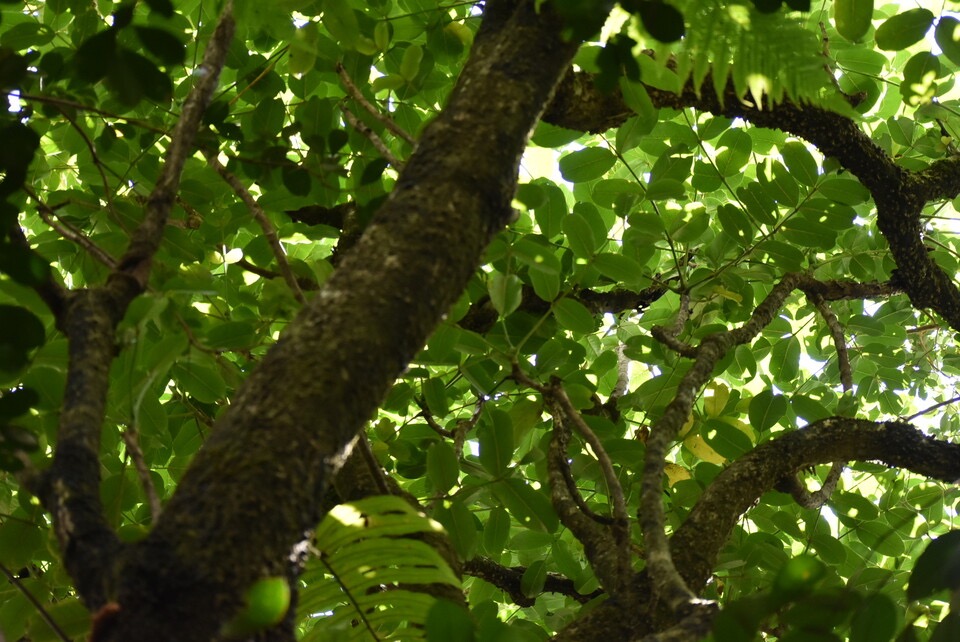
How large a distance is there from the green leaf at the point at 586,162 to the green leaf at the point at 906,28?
2.50 feet

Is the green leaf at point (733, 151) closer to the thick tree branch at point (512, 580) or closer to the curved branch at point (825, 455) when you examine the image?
the curved branch at point (825, 455)

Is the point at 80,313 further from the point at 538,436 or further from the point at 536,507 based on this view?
the point at 538,436

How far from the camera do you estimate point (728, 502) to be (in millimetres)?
2068

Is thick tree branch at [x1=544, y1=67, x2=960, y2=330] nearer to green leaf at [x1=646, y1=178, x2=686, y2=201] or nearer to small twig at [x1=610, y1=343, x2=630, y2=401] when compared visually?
green leaf at [x1=646, y1=178, x2=686, y2=201]

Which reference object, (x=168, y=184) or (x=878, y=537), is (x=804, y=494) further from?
(x=168, y=184)

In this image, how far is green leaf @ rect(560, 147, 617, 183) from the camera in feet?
7.71

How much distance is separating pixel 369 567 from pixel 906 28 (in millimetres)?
1907

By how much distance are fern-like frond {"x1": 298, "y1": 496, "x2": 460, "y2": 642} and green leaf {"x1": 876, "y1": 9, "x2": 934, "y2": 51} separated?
178cm

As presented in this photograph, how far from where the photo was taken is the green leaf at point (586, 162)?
235 centimetres

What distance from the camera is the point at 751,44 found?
126 centimetres

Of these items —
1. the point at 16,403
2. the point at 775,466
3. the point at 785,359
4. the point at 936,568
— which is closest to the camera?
the point at 936,568

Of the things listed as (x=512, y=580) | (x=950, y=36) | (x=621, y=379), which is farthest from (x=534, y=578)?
(x=950, y=36)

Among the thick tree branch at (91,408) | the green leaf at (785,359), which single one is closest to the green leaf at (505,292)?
the thick tree branch at (91,408)

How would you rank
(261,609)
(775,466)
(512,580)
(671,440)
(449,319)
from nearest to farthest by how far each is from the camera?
(261,609)
(671,440)
(449,319)
(775,466)
(512,580)
